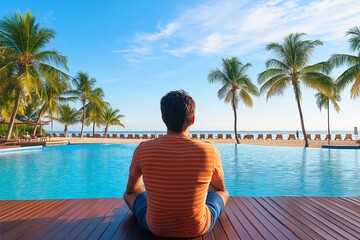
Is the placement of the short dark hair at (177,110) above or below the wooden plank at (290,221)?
above

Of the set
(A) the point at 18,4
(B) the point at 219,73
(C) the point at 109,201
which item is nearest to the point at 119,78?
(B) the point at 219,73

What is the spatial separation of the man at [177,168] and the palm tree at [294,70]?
17.1m

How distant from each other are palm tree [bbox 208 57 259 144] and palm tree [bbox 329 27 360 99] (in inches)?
309

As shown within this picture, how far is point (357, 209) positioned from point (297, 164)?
7259mm

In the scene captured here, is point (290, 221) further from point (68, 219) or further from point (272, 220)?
point (68, 219)

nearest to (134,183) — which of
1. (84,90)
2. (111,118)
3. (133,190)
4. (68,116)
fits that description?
(133,190)

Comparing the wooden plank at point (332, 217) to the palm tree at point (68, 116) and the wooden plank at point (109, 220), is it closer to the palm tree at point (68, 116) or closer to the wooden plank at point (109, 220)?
the wooden plank at point (109, 220)

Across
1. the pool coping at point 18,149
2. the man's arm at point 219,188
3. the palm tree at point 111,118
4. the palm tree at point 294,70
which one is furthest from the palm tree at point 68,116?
the man's arm at point 219,188

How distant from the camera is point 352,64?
14555 mm

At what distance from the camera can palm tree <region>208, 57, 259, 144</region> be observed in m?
22.1

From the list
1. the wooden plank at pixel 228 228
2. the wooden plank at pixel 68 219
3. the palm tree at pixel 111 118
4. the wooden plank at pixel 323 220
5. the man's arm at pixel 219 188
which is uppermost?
the palm tree at pixel 111 118

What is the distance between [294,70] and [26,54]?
17216 mm

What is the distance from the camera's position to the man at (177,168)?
5.81ft

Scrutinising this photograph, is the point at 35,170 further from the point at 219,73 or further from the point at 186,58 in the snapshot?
the point at 219,73
